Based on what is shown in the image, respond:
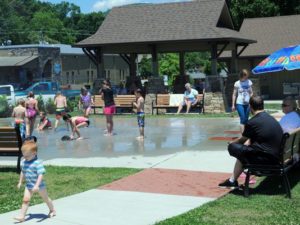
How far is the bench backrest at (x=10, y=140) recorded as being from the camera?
1087 centimetres

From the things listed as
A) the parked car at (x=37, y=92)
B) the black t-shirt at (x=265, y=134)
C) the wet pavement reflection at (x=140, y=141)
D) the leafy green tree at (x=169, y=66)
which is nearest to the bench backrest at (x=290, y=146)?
the black t-shirt at (x=265, y=134)

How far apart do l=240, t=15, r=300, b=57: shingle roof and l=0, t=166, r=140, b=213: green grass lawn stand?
27818 mm

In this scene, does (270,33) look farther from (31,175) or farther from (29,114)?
(31,175)

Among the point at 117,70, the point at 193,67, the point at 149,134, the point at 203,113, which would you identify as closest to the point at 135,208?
the point at 149,134

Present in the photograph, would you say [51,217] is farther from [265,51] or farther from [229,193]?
[265,51]

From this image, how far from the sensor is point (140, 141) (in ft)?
49.1

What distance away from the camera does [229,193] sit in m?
8.34

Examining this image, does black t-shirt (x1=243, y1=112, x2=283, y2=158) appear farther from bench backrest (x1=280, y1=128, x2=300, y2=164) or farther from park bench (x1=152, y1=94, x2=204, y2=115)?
park bench (x1=152, y1=94, x2=204, y2=115)

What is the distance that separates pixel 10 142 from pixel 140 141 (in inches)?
187

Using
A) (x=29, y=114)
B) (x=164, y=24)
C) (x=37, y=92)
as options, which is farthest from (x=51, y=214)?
(x=37, y=92)

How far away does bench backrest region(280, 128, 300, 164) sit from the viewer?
26.0ft

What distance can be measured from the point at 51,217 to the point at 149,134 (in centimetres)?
955

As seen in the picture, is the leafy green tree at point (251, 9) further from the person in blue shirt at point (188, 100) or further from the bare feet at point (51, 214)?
the bare feet at point (51, 214)

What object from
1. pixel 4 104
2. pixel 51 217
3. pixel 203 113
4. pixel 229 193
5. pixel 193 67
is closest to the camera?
pixel 51 217
